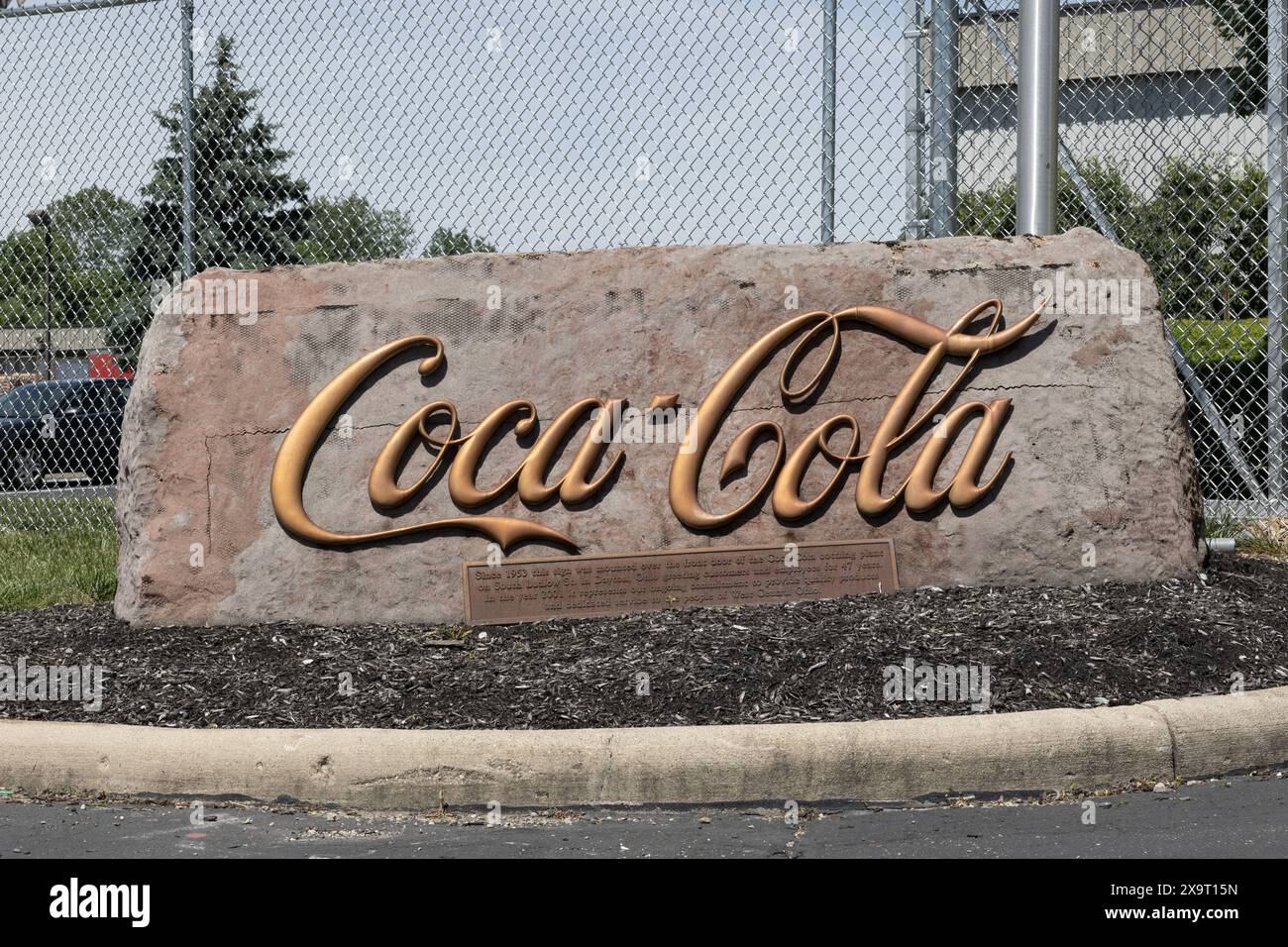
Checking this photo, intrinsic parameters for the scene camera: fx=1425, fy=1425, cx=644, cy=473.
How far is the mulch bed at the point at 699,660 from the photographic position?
16.7ft

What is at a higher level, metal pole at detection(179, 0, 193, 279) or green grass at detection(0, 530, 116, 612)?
metal pole at detection(179, 0, 193, 279)

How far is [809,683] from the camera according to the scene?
5.18 m

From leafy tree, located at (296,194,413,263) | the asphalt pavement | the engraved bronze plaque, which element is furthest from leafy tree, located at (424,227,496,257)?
the asphalt pavement

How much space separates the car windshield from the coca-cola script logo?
10.9 m

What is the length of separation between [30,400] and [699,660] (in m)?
15.4

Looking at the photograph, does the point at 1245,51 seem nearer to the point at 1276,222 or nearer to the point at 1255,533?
the point at 1276,222

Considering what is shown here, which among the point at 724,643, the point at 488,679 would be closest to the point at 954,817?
the point at 724,643

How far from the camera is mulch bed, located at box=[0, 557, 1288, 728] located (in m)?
5.09

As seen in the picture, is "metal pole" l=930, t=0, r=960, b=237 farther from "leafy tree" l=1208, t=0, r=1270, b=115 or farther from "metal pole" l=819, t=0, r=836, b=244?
"leafy tree" l=1208, t=0, r=1270, b=115

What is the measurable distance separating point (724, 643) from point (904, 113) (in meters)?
3.03

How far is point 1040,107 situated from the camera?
7035 mm

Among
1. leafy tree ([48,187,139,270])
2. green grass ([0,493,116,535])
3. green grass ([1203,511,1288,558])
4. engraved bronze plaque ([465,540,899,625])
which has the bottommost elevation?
engraved bronze plaque ([465,540,899,625])

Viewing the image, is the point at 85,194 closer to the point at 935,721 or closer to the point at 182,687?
the point at 182,687

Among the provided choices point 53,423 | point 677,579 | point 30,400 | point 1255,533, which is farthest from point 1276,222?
point 30,400
